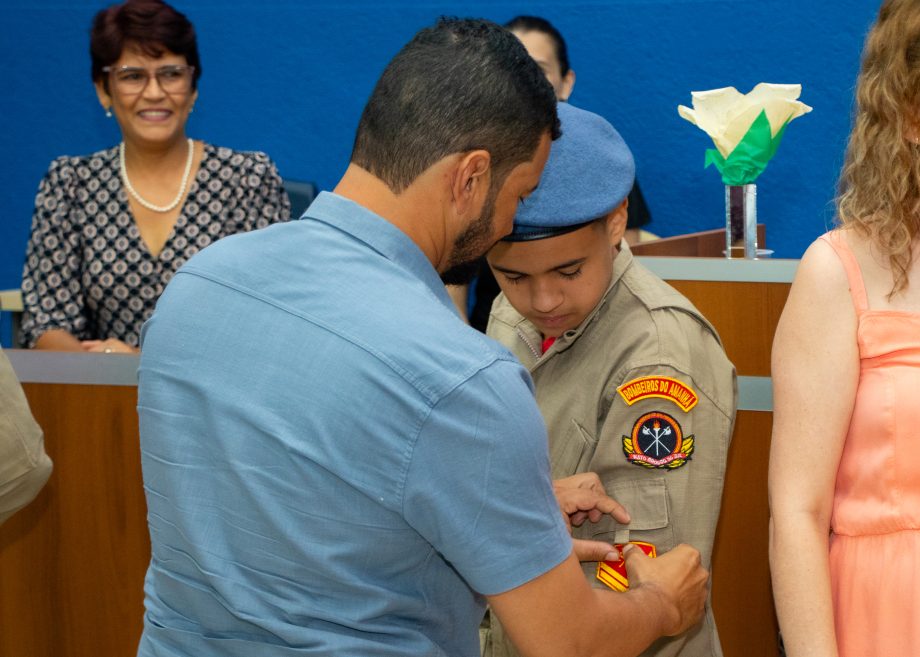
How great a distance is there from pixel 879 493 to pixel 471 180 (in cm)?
62

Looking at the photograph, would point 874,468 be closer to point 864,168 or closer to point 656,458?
point 656,458

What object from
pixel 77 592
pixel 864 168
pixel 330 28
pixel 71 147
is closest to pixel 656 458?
pixel 864 168

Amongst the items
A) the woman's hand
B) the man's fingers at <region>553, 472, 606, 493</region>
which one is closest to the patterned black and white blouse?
the woman's hand

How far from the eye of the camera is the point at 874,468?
1361 mm

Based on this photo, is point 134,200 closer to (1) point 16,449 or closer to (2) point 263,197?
(2) point 263,197

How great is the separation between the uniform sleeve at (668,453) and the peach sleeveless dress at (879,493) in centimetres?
15

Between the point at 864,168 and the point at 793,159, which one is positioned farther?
the point at 793,159

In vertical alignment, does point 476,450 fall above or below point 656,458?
above

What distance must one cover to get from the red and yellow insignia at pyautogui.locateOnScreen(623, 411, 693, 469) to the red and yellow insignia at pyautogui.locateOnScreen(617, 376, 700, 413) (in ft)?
0.08

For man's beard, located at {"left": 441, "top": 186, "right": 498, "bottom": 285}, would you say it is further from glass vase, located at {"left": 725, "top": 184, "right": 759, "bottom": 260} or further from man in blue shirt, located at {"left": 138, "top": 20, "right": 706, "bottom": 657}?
glass vase, located at {"left": 725, "top": 184, "right": 759, "bottom": 260}

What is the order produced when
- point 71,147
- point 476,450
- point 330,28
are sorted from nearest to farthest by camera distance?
point 476,450 < point 330,28 < point 71,147

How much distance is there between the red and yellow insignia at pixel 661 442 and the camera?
1.44 m

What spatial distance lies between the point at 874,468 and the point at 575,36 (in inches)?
127

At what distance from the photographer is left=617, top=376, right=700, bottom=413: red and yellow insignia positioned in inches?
56.7
